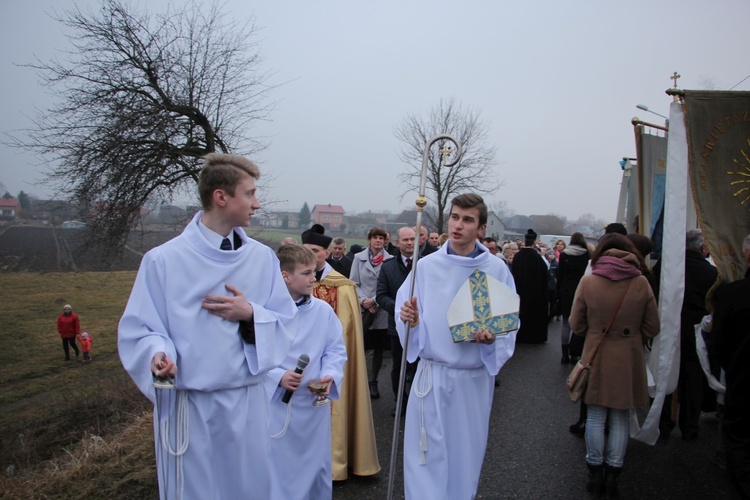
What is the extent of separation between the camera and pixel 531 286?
10.2m

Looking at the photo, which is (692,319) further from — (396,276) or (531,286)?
(531,286)

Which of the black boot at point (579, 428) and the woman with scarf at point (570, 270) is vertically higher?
the woman with scarf at point (570, 270)

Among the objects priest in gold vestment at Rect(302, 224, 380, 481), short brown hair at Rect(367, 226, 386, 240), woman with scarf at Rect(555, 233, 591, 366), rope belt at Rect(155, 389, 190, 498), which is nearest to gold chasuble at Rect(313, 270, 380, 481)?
priest in gold vestment at Rect(302, 224, 380, 481)

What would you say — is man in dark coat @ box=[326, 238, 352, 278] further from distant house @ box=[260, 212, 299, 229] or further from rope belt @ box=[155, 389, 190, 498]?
rope belt @ box=[155, 389, 190, 498]

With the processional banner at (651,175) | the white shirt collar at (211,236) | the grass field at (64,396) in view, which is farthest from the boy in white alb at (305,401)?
the processional banner at (651,175)

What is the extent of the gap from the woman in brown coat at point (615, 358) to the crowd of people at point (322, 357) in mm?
11

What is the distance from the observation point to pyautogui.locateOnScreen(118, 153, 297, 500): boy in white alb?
7.53ft

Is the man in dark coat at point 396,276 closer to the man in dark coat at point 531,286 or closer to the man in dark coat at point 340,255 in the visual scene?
the man in dark coat at point 340,255

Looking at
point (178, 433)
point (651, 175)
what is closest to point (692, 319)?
point (651, 175)

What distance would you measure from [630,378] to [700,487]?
1173mm

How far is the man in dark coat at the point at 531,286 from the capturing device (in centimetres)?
1016

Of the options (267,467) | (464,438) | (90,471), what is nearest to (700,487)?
(464,438)

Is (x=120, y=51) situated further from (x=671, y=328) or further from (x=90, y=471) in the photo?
(x=671, y=328)

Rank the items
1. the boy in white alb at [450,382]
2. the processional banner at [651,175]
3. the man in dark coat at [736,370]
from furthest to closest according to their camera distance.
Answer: the processional banner at [651,175] < the boy in white alb at [450,382] < the man in dark coat at [736,370]
